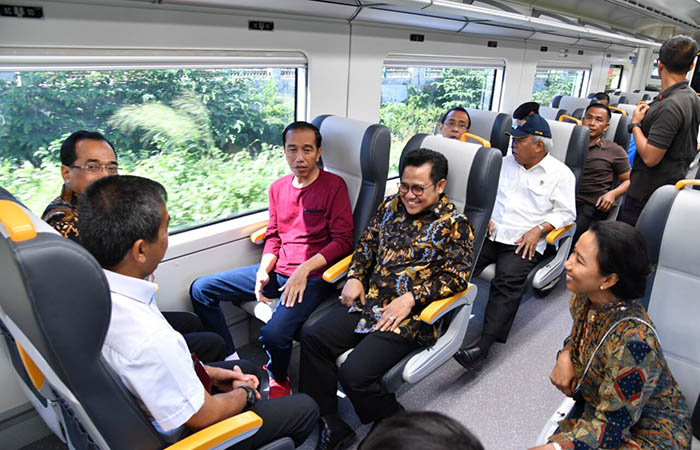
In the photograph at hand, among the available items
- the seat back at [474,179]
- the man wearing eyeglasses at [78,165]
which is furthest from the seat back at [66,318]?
the seat back at [474,179]

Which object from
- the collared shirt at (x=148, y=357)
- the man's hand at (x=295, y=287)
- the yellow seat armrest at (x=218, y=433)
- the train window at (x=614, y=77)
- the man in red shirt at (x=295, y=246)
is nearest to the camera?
the collared shirt at (x=148, y=357)

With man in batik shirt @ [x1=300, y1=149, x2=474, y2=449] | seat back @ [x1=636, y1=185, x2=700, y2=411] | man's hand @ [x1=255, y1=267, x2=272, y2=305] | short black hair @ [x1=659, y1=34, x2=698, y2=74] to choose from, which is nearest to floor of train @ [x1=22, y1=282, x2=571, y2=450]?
man in batik shirt @ [x1=300, y1=149, x2=474, y2=449]

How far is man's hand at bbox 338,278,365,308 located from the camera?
2352mm

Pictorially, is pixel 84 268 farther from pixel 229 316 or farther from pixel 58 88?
pixel 229 316

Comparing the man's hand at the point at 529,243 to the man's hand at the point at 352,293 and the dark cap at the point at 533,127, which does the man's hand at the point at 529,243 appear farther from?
the man's hand at the point at 352,293

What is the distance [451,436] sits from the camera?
636 millimetres

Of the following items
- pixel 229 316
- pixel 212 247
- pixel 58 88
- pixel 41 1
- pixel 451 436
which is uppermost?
pixel 41 1

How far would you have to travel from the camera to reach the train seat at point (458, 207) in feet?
6.75

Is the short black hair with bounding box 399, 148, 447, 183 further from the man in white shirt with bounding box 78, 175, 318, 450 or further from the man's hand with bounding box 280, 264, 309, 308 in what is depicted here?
the man in white shirt with bounding box 78, 175, 318, 450

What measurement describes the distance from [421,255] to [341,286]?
584 millimetres

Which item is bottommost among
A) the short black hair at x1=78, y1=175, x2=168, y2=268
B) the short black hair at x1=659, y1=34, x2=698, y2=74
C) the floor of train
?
the floor of train

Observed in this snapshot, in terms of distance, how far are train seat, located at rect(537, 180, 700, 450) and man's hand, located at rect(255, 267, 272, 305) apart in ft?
5.14

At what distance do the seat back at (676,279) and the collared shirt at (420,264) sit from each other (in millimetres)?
767

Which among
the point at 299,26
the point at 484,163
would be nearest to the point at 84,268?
the point at 484,163
